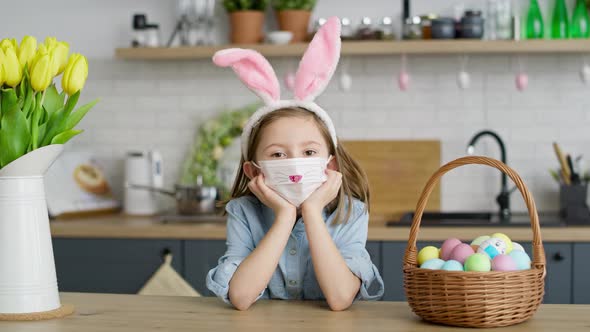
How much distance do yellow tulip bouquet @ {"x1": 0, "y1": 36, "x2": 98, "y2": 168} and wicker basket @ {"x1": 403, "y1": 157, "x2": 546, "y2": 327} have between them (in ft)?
2.55

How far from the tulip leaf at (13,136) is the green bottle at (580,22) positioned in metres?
3.00

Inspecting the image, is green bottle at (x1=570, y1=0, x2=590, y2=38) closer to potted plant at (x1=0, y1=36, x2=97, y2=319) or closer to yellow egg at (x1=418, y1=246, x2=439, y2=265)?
yellow egg at (x1=418, y1=246, x2=439, y2=265)

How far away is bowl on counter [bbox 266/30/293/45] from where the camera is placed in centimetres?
427

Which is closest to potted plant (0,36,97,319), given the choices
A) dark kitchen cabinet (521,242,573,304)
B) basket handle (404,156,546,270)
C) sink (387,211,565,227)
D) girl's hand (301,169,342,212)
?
girl's hand (301,169,342,212)

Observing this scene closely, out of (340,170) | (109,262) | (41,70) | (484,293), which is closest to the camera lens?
(484,293)

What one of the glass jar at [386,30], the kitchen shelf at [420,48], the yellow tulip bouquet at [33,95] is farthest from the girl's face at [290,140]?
the glass jar at [386,30]

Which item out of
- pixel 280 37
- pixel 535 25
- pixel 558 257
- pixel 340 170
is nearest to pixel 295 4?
pixel 280 37

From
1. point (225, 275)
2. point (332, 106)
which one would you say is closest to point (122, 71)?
point (332, 106)

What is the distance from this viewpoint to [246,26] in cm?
438

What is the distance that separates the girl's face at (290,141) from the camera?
2092 mm

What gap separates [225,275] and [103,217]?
2446 millimetres

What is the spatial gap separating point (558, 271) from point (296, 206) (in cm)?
201

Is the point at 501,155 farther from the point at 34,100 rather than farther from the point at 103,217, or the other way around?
the point at 34,100

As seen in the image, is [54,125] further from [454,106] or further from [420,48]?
[454,106]
